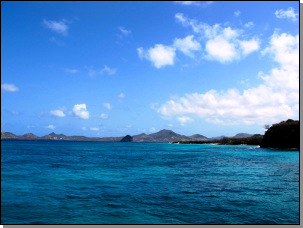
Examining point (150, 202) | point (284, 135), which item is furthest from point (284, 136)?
point (150, 202)

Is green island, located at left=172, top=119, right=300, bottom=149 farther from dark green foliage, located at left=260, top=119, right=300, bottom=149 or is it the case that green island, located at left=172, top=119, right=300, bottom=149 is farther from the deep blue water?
the deep blue water

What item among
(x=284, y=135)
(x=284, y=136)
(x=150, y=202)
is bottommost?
(x=150, y=202)

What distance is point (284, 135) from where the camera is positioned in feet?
349

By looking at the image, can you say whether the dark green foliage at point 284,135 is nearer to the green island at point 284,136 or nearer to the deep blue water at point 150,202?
the green island at point 284,136

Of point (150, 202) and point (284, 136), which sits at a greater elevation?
point (284, 136)

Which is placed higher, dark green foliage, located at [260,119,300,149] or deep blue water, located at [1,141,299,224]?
dark green foliage, located at [260,119,300,149]

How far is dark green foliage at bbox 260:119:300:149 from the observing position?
102 metres

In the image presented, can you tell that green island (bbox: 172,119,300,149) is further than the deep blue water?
Yes

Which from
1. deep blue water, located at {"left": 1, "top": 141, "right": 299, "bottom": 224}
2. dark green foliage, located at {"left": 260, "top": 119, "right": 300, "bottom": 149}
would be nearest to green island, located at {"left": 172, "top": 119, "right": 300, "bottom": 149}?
dark green foliage, located at {"left": 260, "top": 119, "right": 300, "bottom": 149}

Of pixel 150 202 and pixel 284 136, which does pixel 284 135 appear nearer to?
pixel 284 136

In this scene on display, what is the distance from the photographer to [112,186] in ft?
80.7

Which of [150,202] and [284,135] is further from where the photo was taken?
[284,135]

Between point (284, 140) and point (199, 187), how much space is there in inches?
3891

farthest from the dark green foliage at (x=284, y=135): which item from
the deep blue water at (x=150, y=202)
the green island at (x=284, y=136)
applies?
the deep blue water at (x=150, y=202)
